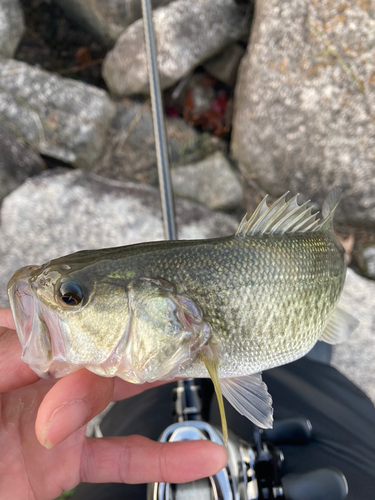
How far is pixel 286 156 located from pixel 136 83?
1407mm

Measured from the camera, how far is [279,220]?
3.95ft

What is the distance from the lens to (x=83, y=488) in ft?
5.01

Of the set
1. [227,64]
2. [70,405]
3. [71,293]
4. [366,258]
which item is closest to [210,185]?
[227,64]

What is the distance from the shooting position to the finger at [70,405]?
0.90 metres

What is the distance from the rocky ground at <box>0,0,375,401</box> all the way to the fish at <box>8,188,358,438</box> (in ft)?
4.23

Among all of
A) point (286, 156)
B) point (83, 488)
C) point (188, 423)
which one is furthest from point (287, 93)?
point (83, 488)

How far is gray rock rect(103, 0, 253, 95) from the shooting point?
2729 millimetres

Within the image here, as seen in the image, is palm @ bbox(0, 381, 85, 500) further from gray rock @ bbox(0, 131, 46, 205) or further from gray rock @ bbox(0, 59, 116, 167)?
gray rock @ bbox(0, 59, 116, 167)

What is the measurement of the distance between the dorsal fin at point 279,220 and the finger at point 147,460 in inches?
29.7

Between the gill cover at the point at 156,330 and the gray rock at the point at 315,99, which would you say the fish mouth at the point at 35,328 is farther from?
the gray rock at the point at 315,99

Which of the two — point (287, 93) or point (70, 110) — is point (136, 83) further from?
point (287, 93)

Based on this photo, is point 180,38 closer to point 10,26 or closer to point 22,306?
point 10,26

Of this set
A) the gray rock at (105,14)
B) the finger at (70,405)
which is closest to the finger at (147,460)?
the finger at (70,405)

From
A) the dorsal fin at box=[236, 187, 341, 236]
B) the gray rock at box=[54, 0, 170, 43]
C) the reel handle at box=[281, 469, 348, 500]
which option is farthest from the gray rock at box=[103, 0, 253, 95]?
the reel handle at box=[281, 469, 348, 500]
